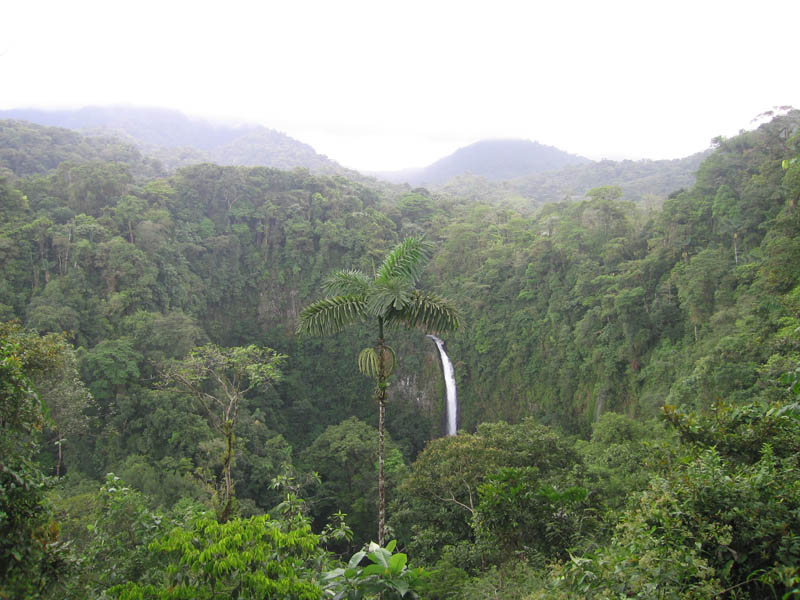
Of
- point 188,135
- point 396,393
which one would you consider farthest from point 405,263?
point 188,135

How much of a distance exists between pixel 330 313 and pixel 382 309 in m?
0.78

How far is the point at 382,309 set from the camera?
→ 5.89 metres

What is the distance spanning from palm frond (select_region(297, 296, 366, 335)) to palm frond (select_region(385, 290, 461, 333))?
495 mm

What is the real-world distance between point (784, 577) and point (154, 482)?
1467 cm

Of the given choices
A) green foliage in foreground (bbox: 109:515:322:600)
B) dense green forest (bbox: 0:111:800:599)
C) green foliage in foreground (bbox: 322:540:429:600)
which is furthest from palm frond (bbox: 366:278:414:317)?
green foliage in foreground (bbox: 322:540:429:600)

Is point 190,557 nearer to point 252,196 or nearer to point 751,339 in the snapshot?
point 751,339

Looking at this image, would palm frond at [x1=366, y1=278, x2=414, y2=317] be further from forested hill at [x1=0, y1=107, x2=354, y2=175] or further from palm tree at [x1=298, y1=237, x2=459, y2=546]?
forested hill at [x1=0, y1=107, x2=354, y2=175]

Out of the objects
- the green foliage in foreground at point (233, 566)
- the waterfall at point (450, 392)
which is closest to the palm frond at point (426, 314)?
the green foliage in foreground at point (233, 566)

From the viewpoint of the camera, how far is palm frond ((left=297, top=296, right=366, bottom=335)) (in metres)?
6.09

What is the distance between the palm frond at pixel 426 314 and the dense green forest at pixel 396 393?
792mm

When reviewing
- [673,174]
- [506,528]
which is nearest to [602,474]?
[506,528]

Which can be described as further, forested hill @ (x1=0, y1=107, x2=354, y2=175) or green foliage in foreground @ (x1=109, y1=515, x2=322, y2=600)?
forested hill @ (x1=0, y1=107, x2=354, y2=175)

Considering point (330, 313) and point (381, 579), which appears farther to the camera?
point (330, 313)

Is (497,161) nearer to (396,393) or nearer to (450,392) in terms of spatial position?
(396,393)
